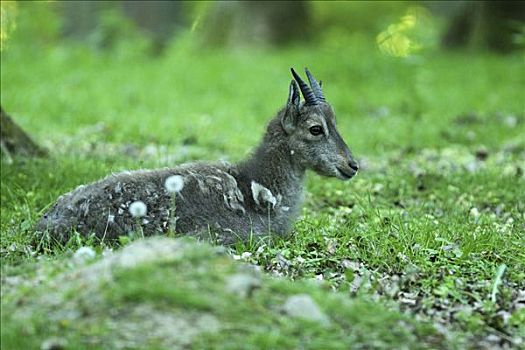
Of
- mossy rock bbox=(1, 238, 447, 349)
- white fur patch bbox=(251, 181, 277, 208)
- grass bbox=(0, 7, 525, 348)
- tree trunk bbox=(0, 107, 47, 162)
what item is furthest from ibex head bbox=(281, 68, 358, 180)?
tree trunk bbox=(0, 107, 47, 162)

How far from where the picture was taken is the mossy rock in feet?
14.7

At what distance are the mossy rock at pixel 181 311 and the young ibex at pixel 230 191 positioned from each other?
1.03m

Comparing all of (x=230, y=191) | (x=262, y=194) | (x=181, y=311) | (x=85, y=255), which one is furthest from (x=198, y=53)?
(x=181, y=311)

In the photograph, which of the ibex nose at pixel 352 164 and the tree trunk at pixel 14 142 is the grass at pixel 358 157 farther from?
the ibex nose at pixel 352 164

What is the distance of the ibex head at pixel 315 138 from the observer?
7.33m

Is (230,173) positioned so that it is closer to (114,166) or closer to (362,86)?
(114,166)

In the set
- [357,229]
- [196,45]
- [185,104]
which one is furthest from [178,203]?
[196,45]

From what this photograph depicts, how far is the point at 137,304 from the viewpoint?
466cm

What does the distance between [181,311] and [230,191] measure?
2.44 m

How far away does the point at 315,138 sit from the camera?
736 centimetres

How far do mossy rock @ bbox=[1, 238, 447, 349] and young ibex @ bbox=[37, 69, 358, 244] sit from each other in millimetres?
1034

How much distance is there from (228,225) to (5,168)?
3397 mm

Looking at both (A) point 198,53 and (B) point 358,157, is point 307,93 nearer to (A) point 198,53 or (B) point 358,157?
(B) point 358,157

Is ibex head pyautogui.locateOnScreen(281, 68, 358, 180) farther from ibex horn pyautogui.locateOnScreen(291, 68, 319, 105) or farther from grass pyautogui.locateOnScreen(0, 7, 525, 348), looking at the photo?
grass pyautogui.locateOnScreen(0, 7, 525, 348)
